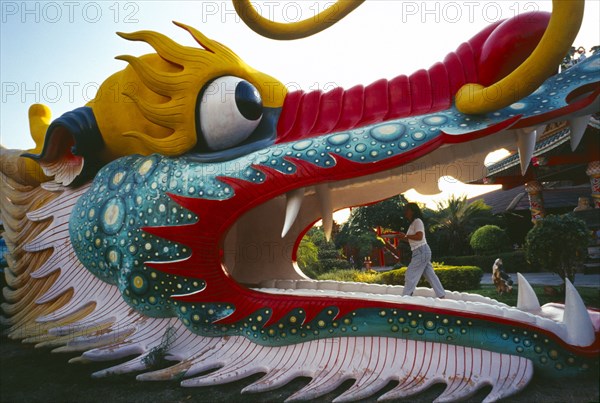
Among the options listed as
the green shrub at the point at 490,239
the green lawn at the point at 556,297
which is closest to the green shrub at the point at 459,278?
the green lawn at the point at 556,297

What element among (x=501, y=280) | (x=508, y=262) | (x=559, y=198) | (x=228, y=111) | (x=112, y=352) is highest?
(x=228, y=111)

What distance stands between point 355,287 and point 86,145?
10.1 ft

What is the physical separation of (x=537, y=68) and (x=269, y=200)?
2272 mm

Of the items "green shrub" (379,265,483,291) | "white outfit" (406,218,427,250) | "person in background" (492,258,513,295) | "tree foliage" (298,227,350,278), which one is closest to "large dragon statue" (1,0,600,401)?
"white outfit" (406,218,427,250)

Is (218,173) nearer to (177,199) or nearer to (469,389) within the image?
(177,199)

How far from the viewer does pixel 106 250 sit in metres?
4.00

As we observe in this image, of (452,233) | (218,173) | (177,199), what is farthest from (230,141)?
(452,233)

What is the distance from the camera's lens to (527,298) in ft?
11.5

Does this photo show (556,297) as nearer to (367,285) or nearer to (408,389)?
(367,285)

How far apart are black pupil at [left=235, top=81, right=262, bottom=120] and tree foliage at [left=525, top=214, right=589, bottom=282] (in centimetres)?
693

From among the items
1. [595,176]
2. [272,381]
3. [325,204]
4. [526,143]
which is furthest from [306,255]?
[526,143]

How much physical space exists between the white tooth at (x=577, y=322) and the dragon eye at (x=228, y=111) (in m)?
2.70

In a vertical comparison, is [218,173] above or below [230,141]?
below

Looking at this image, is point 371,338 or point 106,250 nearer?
point 371,338
